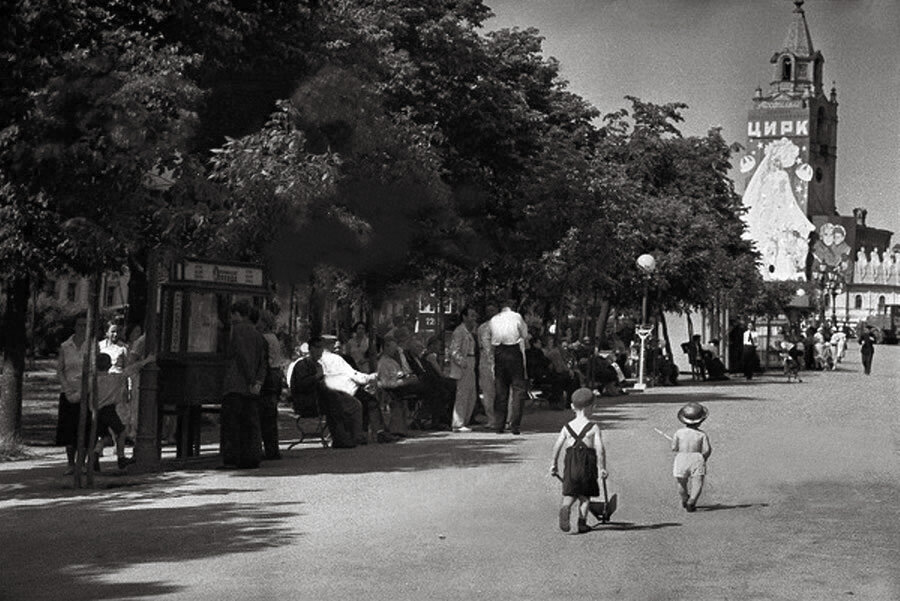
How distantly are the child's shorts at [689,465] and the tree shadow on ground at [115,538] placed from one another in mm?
2967

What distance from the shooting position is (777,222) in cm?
19212

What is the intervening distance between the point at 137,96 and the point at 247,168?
18.9 ft

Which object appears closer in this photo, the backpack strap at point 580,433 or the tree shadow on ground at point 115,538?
the tree shadow on ground at point 115,538

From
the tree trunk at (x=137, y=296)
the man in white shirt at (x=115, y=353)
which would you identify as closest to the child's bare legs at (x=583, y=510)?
the man in white shirt at (x=115, y=353)

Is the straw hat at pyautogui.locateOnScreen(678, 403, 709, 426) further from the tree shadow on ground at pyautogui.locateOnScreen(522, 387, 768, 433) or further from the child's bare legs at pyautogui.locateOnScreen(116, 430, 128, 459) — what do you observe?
the tree shadow on ground at pyautogui.locateOnScreen(522, 387, 768, 433)

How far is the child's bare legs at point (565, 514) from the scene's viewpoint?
12469mm

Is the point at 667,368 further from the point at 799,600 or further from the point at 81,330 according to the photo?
the point at 799,600

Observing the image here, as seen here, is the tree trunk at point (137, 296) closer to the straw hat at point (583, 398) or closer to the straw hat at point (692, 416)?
the straw hat at point (692, 416)

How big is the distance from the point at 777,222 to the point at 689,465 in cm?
18109

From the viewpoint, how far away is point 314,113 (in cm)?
2656

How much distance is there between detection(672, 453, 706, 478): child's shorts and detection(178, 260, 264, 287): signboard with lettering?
651 centimetres

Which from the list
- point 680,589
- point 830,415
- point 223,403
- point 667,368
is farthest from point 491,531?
point 667,368

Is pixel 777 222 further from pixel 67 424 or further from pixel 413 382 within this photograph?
pixel 67 424

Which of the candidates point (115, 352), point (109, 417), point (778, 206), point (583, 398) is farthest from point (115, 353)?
point (778, 206)
